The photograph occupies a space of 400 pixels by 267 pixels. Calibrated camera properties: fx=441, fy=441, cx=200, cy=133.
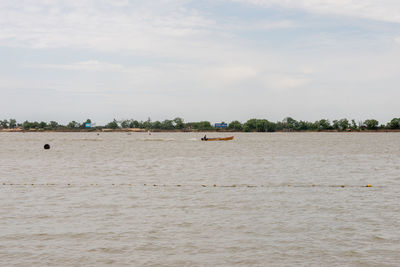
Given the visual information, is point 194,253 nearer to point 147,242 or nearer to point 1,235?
point 147,242

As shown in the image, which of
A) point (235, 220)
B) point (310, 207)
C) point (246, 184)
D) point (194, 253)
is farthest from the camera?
point (246, 184)

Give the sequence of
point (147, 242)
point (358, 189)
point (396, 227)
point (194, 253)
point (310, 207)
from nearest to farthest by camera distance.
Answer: point (194, 253) < point (147, 242) < point (396, 227) < point (310, 207) < point (358, 189)

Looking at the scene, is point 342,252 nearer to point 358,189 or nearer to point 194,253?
point 194,253

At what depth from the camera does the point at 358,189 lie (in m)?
26.5

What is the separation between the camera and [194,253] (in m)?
13.0

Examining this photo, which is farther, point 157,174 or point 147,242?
point 157,174

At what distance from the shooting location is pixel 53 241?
1415cm

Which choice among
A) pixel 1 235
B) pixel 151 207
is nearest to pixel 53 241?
pixel 1 235

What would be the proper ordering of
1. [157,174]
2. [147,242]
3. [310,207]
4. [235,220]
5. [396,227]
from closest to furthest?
[147,242], [396,227], [235,220], [310,207], [157,174]

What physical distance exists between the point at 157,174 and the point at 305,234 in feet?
77.2

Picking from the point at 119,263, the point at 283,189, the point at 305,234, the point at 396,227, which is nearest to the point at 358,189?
the point at 283,189

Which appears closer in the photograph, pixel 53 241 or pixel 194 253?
pixel 194 253

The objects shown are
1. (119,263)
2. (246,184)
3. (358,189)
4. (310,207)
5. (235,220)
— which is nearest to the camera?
(119,263)

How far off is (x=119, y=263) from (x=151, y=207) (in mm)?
8477
